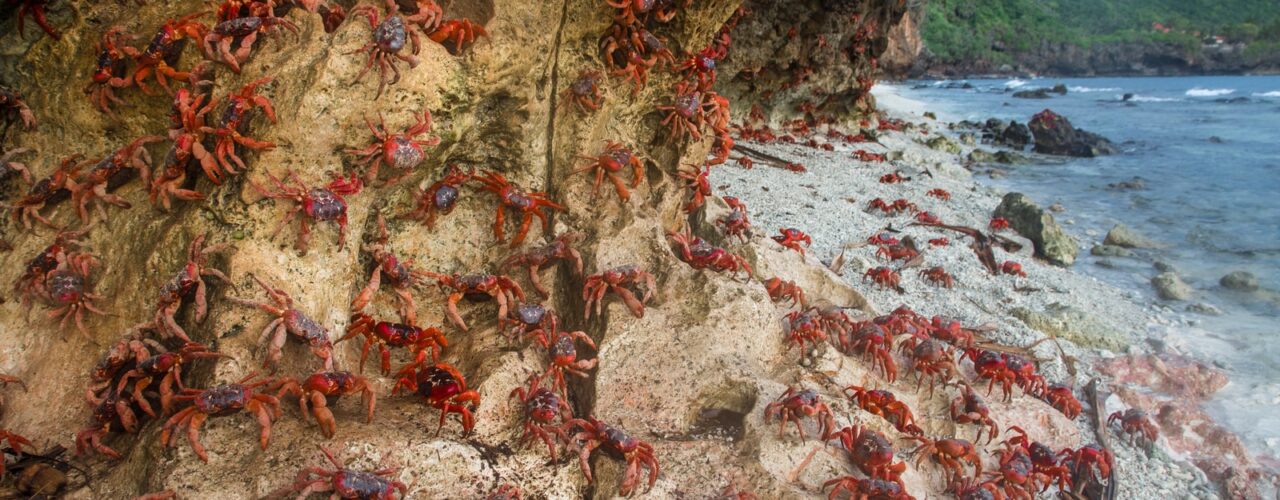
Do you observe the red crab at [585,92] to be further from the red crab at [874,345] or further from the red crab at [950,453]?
the red crab at [950,453]

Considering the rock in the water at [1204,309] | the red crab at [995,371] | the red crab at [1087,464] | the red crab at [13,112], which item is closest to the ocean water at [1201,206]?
the rock in the water at [1204,309]

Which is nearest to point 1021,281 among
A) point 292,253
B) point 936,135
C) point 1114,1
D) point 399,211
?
point 399,211

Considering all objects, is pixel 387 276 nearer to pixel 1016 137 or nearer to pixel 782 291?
pixel 782 291

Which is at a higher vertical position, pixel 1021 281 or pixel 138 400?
pixel 138 400

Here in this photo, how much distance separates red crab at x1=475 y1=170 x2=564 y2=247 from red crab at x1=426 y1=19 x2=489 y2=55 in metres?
0.83

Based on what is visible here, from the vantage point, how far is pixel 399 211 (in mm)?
4406

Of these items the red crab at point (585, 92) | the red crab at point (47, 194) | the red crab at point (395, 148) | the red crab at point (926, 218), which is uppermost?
the red crab at point (585, 92)

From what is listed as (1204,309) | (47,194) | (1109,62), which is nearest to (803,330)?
(47,194)

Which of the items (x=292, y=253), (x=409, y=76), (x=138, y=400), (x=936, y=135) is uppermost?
(x=409, y=76)

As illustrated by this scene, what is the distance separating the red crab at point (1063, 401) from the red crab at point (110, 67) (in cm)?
757

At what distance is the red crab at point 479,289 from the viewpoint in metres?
4.40

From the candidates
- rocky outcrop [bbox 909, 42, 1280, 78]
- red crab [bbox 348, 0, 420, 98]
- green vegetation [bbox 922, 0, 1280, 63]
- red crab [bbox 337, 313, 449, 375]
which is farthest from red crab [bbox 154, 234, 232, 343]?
green vegetation [bbox 922, 0, 1280, 63]

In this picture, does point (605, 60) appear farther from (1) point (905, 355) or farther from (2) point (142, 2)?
(1) point (905, 355)

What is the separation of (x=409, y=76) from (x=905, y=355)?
4.47 m
